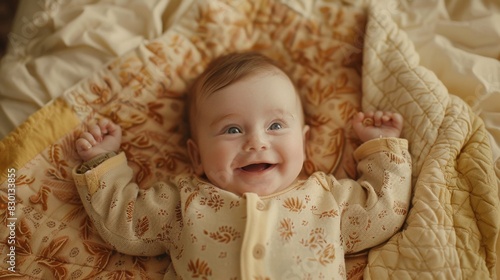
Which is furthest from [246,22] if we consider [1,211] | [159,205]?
[1,211]

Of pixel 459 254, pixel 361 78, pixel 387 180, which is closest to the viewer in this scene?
pixel 459 254

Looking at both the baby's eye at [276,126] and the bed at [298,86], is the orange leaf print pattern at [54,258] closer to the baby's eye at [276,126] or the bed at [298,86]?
the bed at [298,86]

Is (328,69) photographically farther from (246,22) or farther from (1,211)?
(1,211)

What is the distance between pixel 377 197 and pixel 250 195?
0.33 m

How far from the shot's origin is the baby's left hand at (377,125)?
4.36 feet

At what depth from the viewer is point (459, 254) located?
109cm

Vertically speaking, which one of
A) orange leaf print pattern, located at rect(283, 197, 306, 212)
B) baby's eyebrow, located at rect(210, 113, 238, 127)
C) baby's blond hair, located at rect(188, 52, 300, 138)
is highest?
baby's blond hair, located at rect(188, 52, 300, 138)

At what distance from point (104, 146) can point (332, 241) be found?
689 millimetres

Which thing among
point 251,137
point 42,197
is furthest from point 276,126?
point 42,197

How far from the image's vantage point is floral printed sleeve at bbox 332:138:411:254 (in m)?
Answer: 1.18

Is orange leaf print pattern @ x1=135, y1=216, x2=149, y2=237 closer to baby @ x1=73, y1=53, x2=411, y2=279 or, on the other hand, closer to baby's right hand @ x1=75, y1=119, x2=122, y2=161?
baby @ x1=73, y1=53, x2=411, y2=279

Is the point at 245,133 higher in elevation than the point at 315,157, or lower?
higher

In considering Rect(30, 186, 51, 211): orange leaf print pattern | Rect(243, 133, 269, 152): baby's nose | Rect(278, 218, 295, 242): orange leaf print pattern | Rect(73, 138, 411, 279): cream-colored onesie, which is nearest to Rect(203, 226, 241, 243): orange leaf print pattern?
Rect(73, 138, 411, 279): cream-colored onesie

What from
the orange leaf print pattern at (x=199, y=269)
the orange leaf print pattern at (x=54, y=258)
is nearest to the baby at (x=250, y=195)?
the orange leaf print pattern at (x=199, y=269)
